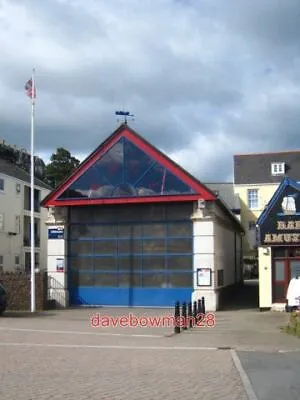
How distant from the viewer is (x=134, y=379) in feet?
33.0

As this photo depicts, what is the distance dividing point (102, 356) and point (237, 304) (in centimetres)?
1748

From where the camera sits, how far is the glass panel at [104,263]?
1091 inches

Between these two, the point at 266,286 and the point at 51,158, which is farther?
the point at 51,158

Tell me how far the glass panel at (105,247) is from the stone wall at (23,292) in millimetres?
2852

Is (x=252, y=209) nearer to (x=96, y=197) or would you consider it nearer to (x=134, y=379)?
(x=96, y=197)

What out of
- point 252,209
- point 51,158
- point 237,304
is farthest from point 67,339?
point 51,158

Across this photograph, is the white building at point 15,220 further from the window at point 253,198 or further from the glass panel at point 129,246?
the glass panel at point 129,246

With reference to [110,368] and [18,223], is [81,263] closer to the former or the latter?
[110,368]

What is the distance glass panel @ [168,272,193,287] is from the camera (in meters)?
26.6

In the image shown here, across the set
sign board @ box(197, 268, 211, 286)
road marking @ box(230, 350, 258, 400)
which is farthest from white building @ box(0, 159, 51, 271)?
road marking @ box(230, 350, 258, 400)

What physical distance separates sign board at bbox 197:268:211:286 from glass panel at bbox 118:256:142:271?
9.09 feet

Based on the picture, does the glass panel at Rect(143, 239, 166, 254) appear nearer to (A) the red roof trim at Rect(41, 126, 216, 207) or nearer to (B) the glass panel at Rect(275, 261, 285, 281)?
(A) the red roof trim at Rect(41, 126, 216, 207)

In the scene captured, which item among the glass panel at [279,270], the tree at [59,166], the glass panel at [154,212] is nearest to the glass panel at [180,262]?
the glass panel at [154,212]

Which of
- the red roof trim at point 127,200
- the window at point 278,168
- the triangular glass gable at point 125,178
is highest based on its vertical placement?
the window at point 278,168
